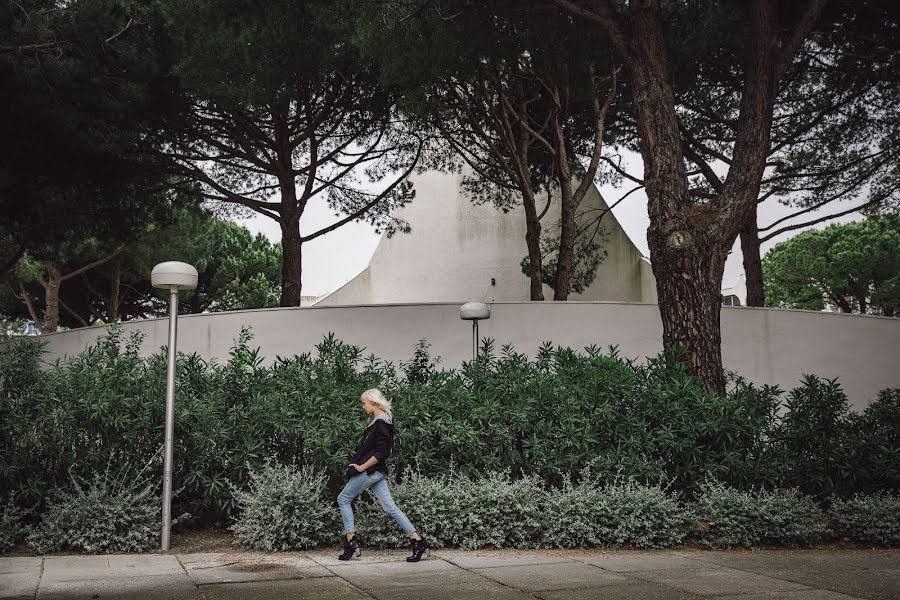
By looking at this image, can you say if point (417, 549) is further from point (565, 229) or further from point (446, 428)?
point (565, 229)

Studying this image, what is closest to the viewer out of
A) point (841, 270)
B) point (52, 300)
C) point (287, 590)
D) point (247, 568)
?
point (287, 590)

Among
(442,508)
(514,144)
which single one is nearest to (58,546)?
(442,508)

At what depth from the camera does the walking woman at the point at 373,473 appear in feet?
19.7

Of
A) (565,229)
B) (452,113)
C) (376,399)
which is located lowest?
(376,399)

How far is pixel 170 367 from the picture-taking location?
6809 millimetres

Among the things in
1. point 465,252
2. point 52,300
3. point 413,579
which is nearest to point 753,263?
point 465,252

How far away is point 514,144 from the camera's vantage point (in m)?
16.1

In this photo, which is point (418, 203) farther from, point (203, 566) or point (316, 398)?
point (203, 566)

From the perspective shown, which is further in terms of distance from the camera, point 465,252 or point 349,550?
point 465,252

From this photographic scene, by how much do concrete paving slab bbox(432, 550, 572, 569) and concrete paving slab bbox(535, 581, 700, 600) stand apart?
926 millimetres

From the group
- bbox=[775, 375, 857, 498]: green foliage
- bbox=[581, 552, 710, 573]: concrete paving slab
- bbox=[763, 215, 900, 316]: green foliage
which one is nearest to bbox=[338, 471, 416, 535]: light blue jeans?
bbox=[581, 552, 710, 573]: concrete paving slab

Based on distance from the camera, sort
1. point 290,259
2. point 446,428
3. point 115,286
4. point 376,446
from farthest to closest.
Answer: point 115,286
point 290,259
point 446,428
point 376,446

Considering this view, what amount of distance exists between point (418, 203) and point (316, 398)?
16.0m

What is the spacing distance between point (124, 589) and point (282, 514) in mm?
1606
